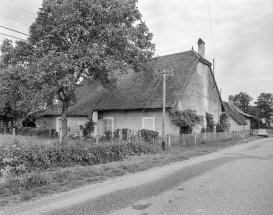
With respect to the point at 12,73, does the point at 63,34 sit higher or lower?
higher

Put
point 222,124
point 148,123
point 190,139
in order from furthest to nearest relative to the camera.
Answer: point 222,124 → point 148,123 → point 190,139

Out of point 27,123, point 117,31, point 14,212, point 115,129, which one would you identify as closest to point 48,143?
point 14,212

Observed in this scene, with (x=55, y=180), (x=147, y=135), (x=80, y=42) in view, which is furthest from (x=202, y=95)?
(x=55, y=180)

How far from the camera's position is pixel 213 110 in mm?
26000

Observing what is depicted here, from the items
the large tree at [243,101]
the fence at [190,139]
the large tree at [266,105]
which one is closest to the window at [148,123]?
the fence at [190,139]

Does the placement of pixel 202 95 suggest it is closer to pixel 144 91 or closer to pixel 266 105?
pixel 144 91

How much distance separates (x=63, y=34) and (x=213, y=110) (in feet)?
58.8

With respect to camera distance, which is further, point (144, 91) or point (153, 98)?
point (144, 91)

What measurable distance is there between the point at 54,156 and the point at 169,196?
4578mm

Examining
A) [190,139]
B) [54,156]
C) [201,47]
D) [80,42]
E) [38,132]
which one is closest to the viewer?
[54,156]

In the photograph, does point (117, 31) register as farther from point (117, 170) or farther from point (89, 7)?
point (117, 170)

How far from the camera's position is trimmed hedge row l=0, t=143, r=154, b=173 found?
743cm

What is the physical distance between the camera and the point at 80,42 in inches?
567

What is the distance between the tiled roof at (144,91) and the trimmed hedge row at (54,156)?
27.3 ft
